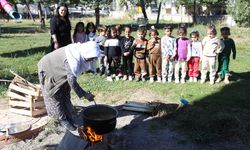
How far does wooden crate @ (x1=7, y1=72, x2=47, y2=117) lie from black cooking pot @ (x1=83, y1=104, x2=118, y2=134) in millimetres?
1629

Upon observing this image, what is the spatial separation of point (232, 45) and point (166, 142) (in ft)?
13.4

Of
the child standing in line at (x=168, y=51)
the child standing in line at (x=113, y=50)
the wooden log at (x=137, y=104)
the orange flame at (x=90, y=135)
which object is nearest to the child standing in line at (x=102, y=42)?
the child standing in line at (x=113, y=50)

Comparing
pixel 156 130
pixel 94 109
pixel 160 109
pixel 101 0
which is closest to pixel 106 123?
pixel 94 109

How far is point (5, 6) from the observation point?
246 cm

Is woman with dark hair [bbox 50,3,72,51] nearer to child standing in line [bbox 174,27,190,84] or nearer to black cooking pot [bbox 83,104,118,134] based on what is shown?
child standing in line [bbox 174,27,190,84]

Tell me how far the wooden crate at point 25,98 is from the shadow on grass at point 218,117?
240cm

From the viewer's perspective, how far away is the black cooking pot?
4.78m

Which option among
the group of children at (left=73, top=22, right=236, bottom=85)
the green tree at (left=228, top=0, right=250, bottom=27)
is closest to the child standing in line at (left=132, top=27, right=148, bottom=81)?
the group of children at (left=73, top=22, right=236, bottom=85)

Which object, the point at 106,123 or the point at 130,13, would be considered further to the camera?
the point at 130,13

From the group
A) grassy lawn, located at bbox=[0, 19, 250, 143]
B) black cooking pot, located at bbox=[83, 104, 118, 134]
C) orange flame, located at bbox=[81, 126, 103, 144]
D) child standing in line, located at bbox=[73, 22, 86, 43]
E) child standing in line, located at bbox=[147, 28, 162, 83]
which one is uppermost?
child standing in line, located at bbox=[73, 22, 86, 43]

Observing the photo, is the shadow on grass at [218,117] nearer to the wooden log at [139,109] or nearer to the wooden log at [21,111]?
the wooden log at [139,109]

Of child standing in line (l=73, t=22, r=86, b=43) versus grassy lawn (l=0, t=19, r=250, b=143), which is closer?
grassy lawn (l=0, t=19, r=250, b=143)

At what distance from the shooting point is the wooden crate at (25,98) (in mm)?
6595

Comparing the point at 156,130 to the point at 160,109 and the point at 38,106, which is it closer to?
the point at 160,109
